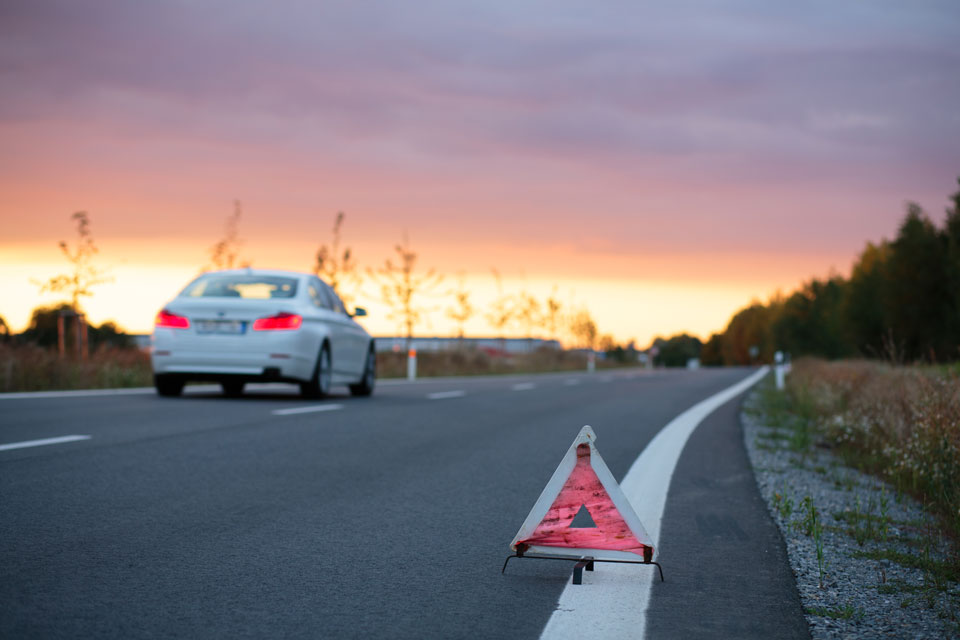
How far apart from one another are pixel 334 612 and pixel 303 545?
1.17 m

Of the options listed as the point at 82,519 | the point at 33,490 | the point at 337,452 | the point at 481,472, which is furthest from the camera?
the point at 337,452

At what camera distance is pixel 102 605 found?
3.82 metres

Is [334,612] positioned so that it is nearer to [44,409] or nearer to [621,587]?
[621,587]

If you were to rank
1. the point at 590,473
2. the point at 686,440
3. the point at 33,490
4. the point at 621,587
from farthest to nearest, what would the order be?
the point at 686,440 < the point at 33,490 < the point at 590,473 < the point at 621,587

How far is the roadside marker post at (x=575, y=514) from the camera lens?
4.68 meters

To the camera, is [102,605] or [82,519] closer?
[102,605]

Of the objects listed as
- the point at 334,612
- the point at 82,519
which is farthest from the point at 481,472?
the point at 334,612

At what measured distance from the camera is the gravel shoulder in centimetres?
397

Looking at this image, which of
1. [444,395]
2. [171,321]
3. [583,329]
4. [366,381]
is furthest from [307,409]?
[583,329]

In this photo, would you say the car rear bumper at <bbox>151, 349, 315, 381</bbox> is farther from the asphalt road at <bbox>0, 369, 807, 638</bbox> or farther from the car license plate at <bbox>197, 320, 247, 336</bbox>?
the asphalt road at <bbox>0, 369, 807, 638</bbox>

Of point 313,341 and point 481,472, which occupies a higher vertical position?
point 313,341

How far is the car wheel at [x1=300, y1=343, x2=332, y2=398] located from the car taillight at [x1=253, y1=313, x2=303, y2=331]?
867 mm

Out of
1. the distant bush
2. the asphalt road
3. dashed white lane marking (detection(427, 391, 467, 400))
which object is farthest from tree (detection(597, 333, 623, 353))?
the asphalt road

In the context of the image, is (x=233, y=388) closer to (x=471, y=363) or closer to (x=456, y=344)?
(x=471, y=363)
